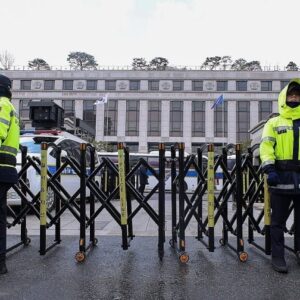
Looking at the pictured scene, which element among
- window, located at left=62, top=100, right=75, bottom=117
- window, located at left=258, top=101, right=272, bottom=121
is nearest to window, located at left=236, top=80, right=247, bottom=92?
window, located at left=258, top=101, right=272, bottom=121

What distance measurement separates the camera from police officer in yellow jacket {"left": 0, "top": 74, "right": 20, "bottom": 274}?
4.30m

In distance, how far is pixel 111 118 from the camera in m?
72.1

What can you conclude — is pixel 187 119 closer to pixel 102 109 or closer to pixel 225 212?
pixel 102 109

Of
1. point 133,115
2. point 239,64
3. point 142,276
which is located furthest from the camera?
point 239,64

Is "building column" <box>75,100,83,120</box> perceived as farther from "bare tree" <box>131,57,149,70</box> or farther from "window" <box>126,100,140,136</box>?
"bare tree" <box>131,57,149,70</box>

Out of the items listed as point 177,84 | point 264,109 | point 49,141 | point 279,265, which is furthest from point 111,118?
point 279,265

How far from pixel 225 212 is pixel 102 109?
67082mm

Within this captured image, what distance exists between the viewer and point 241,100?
236 ft

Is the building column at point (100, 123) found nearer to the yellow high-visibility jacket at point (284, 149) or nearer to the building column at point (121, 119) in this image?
the building column at point (121, 119)

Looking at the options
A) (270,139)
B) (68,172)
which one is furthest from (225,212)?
(68,172)

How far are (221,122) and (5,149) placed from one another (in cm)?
6792

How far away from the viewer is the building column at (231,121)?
69875 mm

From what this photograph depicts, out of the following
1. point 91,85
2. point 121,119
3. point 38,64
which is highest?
point 38,64

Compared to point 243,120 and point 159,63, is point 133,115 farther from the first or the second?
point 243,120
